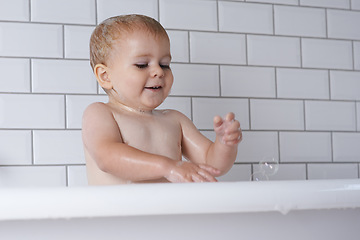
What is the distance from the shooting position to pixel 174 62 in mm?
1730

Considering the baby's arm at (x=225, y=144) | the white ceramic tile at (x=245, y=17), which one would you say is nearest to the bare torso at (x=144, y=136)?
the baby's arm at (x=225, y=144)

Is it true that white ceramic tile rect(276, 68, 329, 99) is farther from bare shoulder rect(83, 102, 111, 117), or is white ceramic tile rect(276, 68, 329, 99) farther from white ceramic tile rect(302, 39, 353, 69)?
bare shoulder rect(83, 102, 111, 117)

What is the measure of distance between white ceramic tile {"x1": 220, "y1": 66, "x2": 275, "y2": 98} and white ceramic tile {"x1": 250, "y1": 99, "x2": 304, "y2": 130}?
3cm

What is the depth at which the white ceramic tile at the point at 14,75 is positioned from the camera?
1.57 metres

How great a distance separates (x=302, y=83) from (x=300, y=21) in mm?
225

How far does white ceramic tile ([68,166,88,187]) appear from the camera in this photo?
1.61 m

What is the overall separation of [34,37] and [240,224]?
41.0 inches

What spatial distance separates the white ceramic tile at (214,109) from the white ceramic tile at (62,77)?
1.13 ft

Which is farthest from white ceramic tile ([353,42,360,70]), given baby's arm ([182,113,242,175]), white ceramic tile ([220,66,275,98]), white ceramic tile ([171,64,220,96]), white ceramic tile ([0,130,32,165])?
white ceramic tile ([0,130,32,165])

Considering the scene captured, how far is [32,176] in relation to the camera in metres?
1.57

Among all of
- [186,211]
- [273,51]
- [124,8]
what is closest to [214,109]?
[273,51]

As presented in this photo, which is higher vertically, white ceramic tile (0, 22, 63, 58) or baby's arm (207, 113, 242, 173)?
white ceramic tile (0, 22, 63, 58)

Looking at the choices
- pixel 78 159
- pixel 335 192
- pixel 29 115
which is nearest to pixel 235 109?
pixel 78 159

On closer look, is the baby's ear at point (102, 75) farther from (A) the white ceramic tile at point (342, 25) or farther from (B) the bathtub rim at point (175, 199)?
(A) the white ceramic tile at point (342, 25)
